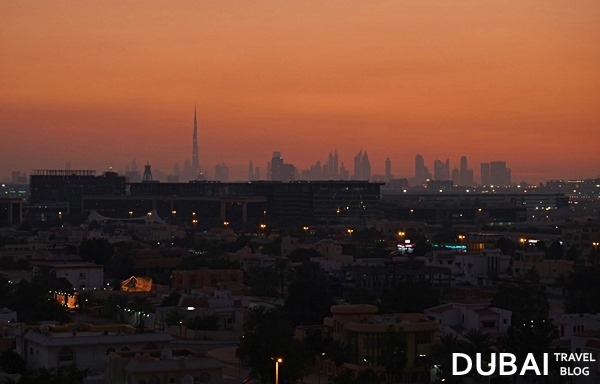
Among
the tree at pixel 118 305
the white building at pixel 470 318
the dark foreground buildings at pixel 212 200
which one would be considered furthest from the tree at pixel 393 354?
the dark foreground buildings at pixel 212 200

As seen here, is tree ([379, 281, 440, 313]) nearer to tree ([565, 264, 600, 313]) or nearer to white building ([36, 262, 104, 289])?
tree ([565, 264, 600, 313])

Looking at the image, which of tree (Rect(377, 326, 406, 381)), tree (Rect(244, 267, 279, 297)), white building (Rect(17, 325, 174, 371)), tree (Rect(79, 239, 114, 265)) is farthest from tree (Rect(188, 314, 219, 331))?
tree (Rect(79, 239, 114, 265))

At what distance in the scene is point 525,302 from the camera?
27828 millimetres

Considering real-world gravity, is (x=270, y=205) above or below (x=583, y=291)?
above

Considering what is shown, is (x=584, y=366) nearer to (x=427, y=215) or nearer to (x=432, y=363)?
(x=432, y=363)

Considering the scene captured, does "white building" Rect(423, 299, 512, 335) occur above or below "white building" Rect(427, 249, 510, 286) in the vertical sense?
below

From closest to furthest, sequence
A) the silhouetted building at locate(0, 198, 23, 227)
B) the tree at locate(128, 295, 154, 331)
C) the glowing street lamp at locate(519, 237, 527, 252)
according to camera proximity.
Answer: the tree at locate(128, 295, 154, 331) < the glowing street lamp at locate(519, 237, 527, 252) < the silhouetted building at locate(0, 198, 23, 227)

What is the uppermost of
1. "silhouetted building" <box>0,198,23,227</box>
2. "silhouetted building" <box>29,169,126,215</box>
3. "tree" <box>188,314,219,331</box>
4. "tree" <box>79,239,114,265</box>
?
"silhouetted building" <box>29,169,126,215</box>

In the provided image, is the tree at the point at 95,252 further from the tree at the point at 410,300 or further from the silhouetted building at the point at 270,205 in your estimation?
the silhouetted building at the point at 270,205

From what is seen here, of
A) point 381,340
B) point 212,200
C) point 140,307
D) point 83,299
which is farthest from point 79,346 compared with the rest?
point 212,200

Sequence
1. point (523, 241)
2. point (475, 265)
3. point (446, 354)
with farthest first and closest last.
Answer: point (523, 241) < point (475, 265) < point (446, 354)

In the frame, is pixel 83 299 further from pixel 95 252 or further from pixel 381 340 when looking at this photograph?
pixel 95 252

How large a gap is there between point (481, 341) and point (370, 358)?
6.00ft

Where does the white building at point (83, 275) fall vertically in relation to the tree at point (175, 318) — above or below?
above
